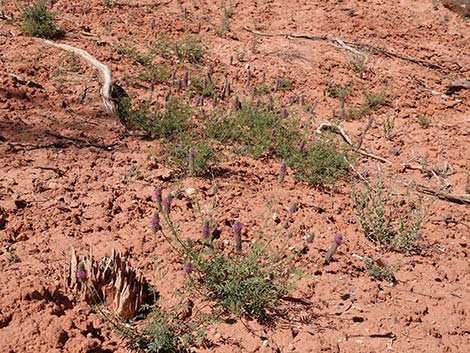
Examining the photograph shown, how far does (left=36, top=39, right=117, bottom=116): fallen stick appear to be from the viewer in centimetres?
435

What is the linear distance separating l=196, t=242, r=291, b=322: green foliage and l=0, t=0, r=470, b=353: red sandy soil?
102 mm

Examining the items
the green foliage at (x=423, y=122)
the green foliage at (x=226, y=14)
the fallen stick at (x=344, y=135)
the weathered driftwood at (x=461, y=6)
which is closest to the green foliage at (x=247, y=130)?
the fallen stick at (x=344, y=135)

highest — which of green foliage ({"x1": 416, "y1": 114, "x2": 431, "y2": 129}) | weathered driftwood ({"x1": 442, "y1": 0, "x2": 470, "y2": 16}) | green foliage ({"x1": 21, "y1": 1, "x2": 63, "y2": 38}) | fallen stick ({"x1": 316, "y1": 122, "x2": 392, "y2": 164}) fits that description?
weathered driftwood ({"x1": 442, "y1": 0, "x2": 470, "y2": 16})

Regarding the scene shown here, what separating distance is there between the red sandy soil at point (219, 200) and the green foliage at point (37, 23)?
0.80ft

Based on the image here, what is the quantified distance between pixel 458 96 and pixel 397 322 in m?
4.93

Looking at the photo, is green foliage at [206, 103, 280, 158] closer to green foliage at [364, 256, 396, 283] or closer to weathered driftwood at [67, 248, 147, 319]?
green foliage at [364, 256, 396, 283]

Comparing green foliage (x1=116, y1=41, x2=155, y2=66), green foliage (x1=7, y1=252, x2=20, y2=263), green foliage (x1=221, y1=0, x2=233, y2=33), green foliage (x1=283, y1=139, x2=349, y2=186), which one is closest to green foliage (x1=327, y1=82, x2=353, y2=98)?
green foliage (x1=283, y1=139, x2=349, y2=186)

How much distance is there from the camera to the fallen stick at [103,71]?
4352mm

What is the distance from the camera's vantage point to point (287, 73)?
247 inches

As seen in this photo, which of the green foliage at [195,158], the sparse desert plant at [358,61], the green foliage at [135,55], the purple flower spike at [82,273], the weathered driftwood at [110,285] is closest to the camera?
the purple flower spike at [82,273]

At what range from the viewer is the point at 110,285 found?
7.99 ft

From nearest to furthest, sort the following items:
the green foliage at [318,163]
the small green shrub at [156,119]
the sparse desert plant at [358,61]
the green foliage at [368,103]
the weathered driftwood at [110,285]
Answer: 1. the weathered driftwood at [110,285]
2. the green foliage at [318,163]
3. the small green shrub at [156,119]
4. the green foliage at [368,103]
5. the sparse desert plant at [358,61]

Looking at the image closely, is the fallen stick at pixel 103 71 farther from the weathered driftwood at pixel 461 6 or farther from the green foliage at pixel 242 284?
the weathered driftwood at pixel 461 6

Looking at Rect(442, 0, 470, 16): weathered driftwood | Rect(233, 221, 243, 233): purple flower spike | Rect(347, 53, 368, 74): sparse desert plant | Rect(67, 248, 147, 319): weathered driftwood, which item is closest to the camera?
Rect(67, 248, 147, 319): weathered driftwood
